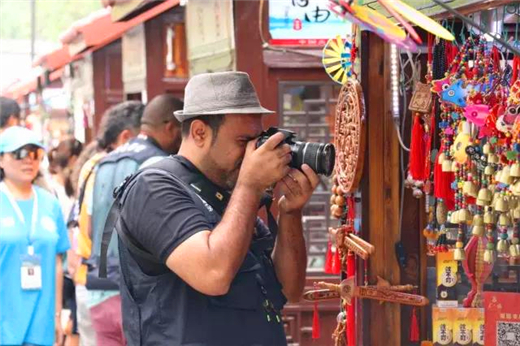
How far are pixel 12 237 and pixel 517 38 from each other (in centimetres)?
382

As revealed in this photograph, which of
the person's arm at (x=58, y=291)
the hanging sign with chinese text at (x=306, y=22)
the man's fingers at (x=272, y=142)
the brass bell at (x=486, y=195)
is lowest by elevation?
the person's arm at (x=58, y=291)

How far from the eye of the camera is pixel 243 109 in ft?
12.3

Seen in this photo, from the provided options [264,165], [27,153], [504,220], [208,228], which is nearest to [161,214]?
[208,228]

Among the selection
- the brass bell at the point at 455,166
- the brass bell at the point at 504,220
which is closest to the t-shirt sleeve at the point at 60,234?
the brass bell at the point at 455,166

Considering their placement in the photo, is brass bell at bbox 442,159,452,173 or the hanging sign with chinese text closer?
brass bell at bbox 442,159,452,173

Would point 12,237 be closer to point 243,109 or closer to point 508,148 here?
point 243,109

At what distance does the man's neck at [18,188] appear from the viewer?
22.5 ft

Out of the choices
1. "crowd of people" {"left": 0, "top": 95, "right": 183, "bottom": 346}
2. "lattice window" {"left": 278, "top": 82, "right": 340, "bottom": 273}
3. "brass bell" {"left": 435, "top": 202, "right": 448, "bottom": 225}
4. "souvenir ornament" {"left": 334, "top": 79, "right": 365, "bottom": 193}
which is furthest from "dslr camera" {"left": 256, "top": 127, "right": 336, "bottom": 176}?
"lattice window" {"left": 278, "top": 82, "right": 340, "bottom": 273}

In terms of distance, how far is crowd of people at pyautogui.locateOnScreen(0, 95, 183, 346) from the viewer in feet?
21.6

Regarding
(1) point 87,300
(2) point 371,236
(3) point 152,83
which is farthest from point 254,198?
(3) point 152,83

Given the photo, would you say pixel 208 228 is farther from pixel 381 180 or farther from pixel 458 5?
pixel 381 180

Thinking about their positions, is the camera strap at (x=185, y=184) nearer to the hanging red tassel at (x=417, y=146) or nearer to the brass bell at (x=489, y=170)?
the brass bell at (x=489, y=170)

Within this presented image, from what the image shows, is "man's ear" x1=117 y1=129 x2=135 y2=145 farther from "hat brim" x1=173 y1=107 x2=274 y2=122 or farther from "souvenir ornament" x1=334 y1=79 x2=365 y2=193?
"hat brim" x1=173 y1=107 x2=274 y2=122

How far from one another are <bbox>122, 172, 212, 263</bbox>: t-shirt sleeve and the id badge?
3.13m
